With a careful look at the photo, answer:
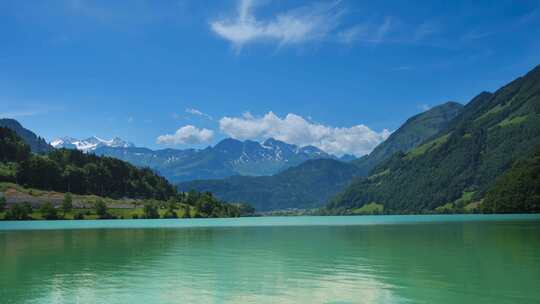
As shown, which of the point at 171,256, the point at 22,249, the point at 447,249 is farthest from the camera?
the point at 22,249

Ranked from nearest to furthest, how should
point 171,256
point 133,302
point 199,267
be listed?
point 133,302, point 199,267, point 171,256

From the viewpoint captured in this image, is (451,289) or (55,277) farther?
(55,277)

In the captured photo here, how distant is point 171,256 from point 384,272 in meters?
25.8

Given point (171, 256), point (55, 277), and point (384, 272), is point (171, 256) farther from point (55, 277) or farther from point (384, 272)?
point (384, 272)

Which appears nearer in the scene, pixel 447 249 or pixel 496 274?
pixel 496 274

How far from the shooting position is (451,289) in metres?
34.0

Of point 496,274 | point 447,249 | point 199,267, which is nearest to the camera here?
point 496,274

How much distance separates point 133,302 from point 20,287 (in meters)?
10.9

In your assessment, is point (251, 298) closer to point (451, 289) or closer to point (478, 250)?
point (451, 289)

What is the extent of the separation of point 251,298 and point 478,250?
38.1m

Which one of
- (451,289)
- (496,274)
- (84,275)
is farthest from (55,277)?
(496,274)

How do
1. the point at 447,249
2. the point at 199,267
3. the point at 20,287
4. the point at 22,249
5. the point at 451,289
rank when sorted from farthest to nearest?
1. the point at 22,249
2. the point at 447,249
3. the point at 199,267
4. the point at 20,287
5. the point at 451,289

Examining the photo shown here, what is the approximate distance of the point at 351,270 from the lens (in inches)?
1759

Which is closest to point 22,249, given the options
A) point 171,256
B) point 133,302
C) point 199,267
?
point 171,256
